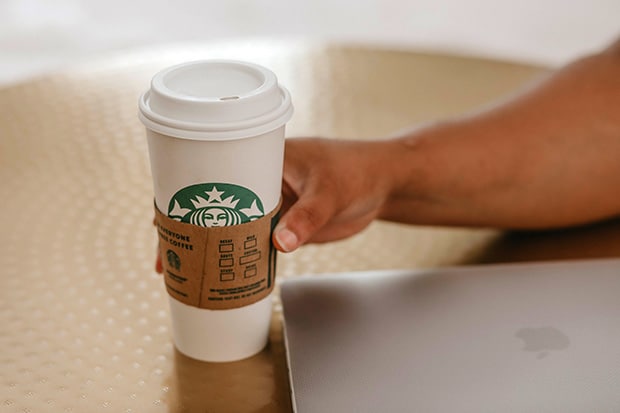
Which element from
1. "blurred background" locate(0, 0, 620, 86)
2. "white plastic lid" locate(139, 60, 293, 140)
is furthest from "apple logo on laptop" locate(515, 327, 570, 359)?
"blurred background" locate(0, 0, 620, 86)

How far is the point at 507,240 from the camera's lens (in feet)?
3.04

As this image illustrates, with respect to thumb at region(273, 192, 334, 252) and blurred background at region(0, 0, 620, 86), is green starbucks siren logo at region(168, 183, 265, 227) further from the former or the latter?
blurred background at region(0, 0, 620, 86)

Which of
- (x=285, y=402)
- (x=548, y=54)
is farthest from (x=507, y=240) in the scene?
(x=548, y=54)

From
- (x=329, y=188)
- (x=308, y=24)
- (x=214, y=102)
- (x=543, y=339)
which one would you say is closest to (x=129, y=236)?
(x=329, y=188)

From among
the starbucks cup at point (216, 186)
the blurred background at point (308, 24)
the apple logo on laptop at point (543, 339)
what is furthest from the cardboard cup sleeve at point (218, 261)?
the blurred background at point (308, 24)

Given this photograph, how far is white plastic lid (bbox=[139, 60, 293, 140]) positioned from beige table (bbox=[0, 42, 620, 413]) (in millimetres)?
223

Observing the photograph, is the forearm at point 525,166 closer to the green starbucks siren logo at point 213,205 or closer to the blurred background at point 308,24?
the green starbucks siren logo at point 213,205

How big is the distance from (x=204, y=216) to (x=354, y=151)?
0.84ft

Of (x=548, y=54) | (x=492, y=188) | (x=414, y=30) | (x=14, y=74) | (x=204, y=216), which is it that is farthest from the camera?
(x=414, y=30)

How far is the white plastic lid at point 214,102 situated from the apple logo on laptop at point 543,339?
0.28m

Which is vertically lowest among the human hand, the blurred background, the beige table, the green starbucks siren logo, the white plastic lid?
the blurred background

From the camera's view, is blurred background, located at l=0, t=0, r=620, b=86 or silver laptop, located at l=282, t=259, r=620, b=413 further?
blurred background, located at l=0, t=0, r=620, b=86

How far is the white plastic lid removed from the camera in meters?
0.57

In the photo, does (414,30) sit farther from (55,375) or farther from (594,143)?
(55,375)
